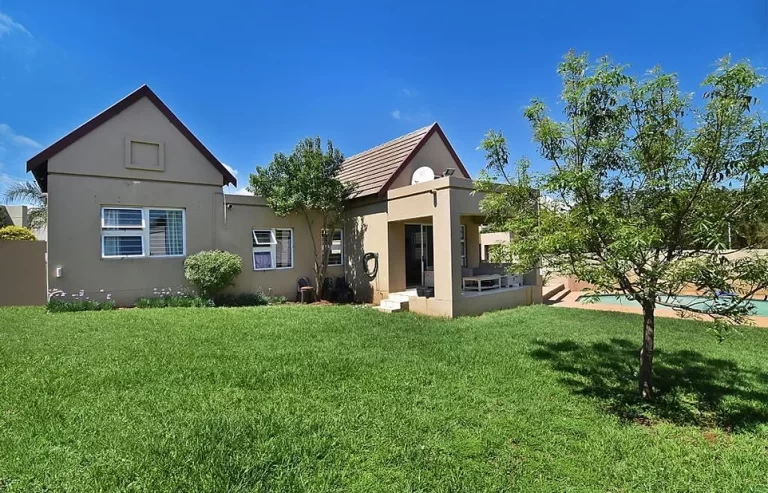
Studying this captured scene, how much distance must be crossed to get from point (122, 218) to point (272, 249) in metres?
4.90

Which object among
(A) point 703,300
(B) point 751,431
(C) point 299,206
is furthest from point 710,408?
(C) point 299,206

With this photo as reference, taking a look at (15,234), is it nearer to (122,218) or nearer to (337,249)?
(122,218)

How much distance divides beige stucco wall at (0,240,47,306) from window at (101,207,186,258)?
3.32m

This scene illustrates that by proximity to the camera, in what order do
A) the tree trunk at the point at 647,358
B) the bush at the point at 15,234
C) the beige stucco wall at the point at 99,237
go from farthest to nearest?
the bush at the point at 15,234 < the beige stucco wall at the point at 99,237 < the tree trunk at the point at 647,358

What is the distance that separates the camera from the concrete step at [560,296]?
16047 millimetres

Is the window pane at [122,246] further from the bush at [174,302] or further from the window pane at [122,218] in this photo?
the bush at [174,302]

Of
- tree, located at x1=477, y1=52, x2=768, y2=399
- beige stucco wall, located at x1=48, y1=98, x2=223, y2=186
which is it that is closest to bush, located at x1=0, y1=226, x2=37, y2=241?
beige stucco wall, located at x1=48, y1=98, x2=223, y2=186

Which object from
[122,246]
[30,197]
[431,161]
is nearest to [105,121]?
[122,246]

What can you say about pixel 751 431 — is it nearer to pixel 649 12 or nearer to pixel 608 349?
pixel 608 349

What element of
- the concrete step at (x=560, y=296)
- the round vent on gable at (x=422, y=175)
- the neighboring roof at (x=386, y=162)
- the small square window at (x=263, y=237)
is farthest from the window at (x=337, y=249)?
the concrete step at (x=560, y=296)

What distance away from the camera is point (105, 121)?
12688 mm

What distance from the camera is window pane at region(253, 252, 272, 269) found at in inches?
586

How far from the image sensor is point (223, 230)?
14.3 metres

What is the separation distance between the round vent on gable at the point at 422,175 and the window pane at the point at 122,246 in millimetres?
9741
